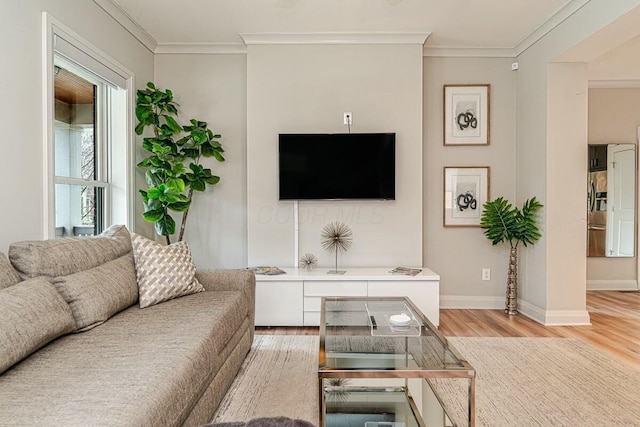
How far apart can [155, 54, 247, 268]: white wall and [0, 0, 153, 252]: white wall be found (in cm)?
155

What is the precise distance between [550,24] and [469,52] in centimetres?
82

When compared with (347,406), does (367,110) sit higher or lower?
higher

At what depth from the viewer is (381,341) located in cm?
198

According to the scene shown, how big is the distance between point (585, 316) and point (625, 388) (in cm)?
143

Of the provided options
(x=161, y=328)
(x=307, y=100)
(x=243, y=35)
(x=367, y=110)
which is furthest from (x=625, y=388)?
(x=243, y=35)

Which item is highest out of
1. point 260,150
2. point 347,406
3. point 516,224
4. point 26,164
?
point 260,150

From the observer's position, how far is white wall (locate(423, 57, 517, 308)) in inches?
168

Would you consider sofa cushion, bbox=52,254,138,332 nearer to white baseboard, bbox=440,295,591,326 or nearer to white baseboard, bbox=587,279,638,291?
white baseboard, bbox=440,295,591,326

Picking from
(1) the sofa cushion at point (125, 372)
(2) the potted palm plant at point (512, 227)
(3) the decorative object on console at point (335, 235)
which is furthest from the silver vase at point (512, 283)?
(1) the sofa cushion at point (125, 372)

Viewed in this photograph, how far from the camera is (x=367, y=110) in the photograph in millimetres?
4016

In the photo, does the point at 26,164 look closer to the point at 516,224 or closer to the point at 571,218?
the point at 516,224

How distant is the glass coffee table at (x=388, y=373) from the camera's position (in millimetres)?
1546

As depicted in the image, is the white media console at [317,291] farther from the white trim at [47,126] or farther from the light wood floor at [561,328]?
the white trim at [47,126]

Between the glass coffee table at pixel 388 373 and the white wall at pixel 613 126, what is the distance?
4240 mm
